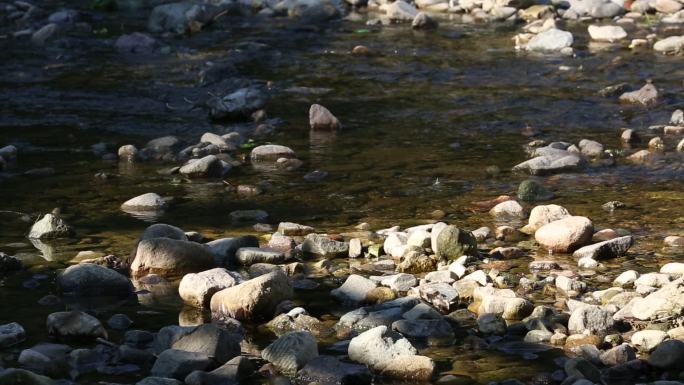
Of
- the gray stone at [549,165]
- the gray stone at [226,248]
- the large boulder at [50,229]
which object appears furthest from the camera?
the gray stone at [549,165]

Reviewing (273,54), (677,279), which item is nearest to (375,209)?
(677,279)

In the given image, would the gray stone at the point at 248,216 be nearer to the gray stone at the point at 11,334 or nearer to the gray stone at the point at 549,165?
the gray stone at the point at 549,165

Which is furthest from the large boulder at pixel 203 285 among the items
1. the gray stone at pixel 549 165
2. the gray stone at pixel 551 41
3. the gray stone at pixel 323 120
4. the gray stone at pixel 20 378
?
the gray stone at pixel 551 41

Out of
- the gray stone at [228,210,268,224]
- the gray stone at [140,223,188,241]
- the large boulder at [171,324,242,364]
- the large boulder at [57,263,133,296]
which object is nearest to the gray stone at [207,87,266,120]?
the gray stone at [228,210,268,224]

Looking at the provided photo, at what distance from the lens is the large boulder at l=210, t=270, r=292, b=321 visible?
461 cm

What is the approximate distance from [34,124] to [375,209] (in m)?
3.67

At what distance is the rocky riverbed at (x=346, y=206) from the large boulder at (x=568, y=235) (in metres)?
0.01

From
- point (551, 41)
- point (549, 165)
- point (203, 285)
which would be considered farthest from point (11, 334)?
point (551, 41)

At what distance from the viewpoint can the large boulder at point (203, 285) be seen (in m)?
4.82

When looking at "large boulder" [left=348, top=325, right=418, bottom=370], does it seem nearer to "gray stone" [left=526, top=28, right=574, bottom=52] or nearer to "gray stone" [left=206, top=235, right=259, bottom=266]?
"gray stone" [left=206, top=235, right=259, bottom=266]

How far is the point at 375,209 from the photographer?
6.50m

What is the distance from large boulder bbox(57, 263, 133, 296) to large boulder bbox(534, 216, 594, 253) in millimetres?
2022

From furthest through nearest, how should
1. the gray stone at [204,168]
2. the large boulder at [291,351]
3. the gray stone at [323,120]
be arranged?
the gray stone at [323,120] < the gray stone at [204,168] < the large boulder at [291,351]

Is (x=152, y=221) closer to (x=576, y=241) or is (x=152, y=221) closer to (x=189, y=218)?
(x=189, y=218)
